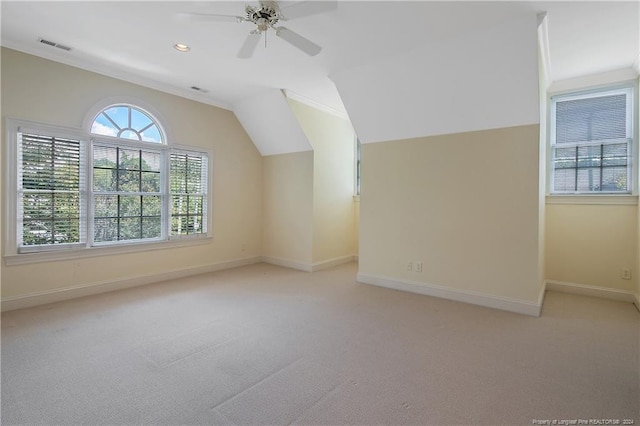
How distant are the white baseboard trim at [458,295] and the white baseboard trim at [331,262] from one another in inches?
37.8

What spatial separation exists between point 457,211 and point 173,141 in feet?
13.4

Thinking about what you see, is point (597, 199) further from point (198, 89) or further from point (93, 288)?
point (93, 288)

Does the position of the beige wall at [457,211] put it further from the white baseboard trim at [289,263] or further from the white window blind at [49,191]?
the white window blind at [49,191]

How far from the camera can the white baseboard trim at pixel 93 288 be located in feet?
11.2

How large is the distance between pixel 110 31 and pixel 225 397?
11.3ft

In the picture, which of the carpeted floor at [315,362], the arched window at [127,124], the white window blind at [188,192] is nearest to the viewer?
the carpeted floor at [315,362]

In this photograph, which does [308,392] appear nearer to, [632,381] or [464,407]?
[464,407]

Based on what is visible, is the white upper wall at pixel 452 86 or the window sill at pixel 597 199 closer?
the white upper wall at pixel 452 86

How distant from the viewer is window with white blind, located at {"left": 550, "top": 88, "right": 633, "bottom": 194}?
12.7 feet

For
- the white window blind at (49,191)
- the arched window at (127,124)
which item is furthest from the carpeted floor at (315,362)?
the arched window at (127,124)

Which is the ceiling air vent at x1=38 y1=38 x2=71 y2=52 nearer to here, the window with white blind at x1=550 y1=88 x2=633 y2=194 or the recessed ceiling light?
the recessed ceiling light

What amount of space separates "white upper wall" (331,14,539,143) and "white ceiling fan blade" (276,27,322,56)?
1.11 m

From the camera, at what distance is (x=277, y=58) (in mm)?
3582

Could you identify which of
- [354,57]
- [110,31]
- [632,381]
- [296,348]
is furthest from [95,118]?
[632,381]
